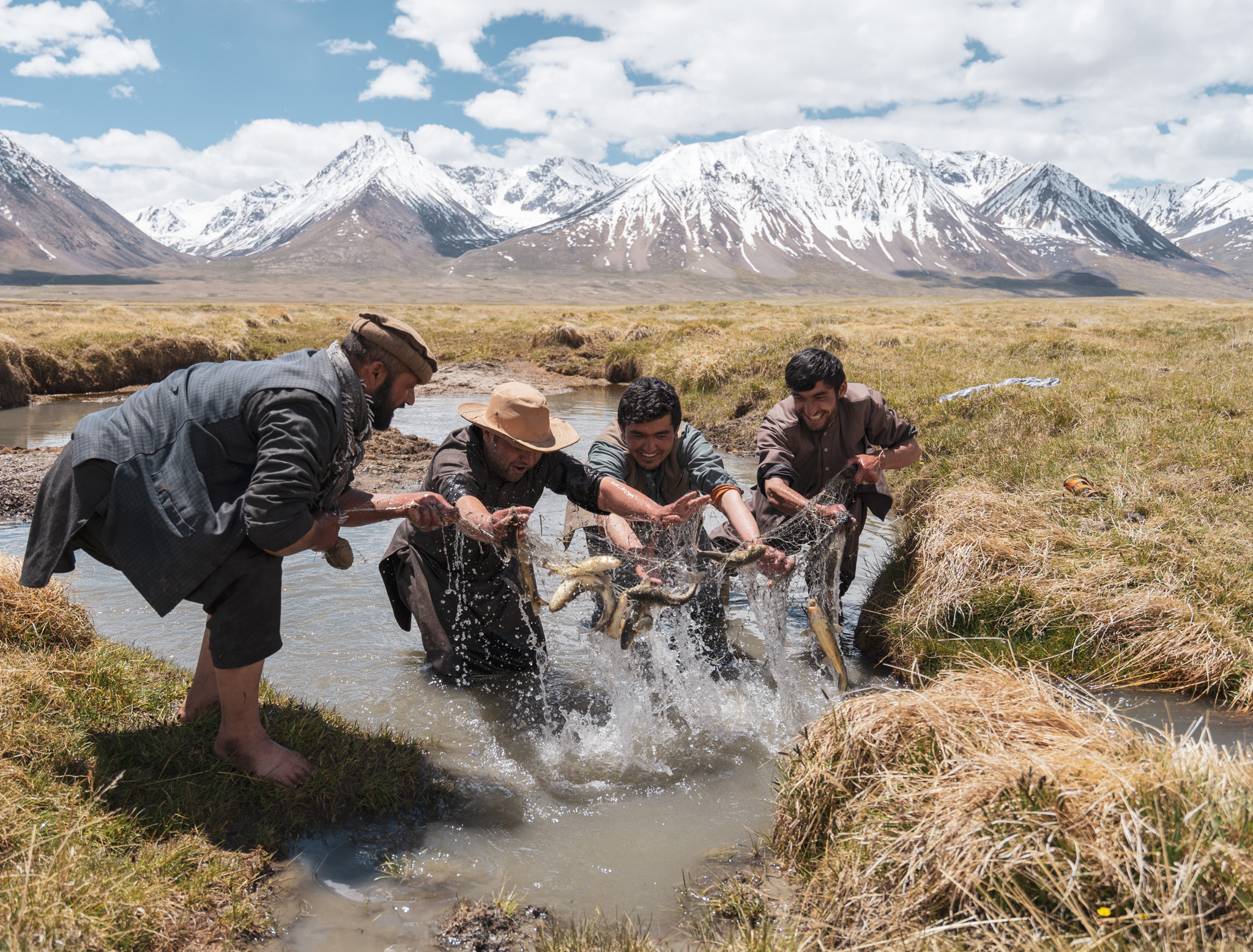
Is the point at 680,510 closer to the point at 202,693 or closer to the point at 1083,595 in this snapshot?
the point at 1083,595

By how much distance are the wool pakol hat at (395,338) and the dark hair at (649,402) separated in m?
1.66

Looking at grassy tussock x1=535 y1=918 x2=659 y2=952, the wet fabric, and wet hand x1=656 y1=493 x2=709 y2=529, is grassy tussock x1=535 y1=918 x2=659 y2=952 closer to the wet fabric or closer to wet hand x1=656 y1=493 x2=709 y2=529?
the wet fabric

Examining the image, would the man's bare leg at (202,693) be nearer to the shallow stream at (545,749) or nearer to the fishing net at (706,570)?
the shallow stream at (545,749)

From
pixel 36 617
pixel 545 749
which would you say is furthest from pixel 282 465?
pixel 36 617

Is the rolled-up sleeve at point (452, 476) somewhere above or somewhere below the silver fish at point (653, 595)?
above

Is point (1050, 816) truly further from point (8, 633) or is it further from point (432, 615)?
point (8, 633)

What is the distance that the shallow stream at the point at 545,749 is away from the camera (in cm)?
348

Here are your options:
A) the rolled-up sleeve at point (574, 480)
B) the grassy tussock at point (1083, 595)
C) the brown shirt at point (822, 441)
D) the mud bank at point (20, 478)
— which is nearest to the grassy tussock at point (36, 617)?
the rolled-up sleeve at point (574, 480)

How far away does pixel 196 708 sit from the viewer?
4297mm

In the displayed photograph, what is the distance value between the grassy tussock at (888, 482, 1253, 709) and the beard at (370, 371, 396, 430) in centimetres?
342

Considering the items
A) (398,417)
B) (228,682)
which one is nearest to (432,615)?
(228,682)

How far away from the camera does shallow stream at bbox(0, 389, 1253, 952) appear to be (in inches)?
137

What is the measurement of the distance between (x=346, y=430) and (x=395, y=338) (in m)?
0.48

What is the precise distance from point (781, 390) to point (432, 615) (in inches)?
443
